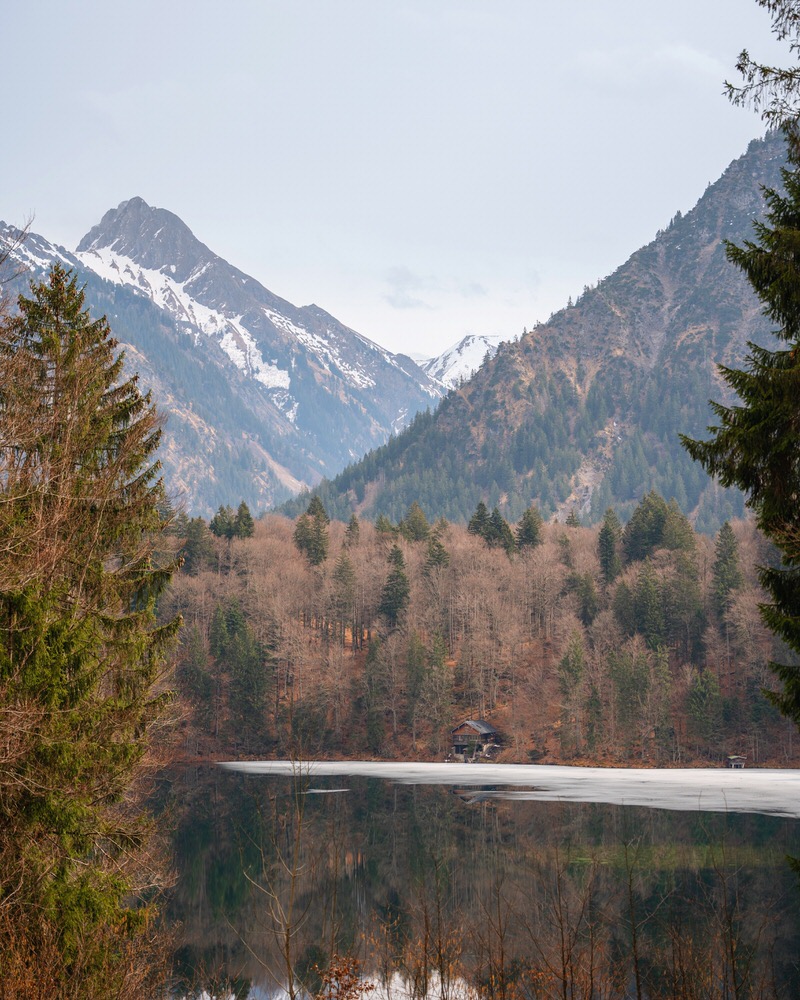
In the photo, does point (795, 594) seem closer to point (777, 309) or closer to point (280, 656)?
point (777, 309)

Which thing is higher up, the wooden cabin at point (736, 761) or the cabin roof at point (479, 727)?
the cabin roof at point (479, 727)

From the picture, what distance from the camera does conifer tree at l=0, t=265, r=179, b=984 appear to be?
1608cm

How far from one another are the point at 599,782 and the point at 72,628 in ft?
212

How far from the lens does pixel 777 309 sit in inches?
568

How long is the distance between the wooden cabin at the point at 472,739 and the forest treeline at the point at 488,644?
1218 mm

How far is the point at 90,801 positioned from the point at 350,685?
94.8 meters

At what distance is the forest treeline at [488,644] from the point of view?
312ft

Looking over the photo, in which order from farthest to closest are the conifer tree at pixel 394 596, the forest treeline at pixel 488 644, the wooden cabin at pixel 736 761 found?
1. the conifer tree at pixel 394 596
2. the forest treeline at pixel 488 644
3. the wooden cabin at pixel 736 761

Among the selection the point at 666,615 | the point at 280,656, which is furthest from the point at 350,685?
the point at 666,615

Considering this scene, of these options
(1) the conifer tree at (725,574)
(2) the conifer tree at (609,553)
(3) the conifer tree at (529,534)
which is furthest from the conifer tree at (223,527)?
(1) the conifer tree at (725,574)

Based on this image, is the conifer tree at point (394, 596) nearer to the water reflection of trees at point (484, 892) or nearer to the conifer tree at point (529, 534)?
the conifer tree at point (529, 534)

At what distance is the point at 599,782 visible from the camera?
76.3 meters

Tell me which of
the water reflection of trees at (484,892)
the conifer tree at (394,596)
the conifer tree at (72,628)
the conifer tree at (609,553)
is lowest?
the water reflection of trees at (484,892)

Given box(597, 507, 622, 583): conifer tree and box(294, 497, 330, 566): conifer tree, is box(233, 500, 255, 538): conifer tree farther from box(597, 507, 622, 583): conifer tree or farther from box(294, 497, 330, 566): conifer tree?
box(597, 507, 622, 583): conifer tree
